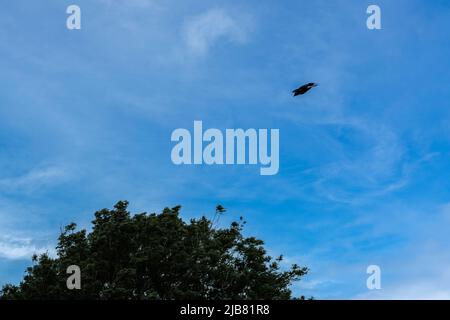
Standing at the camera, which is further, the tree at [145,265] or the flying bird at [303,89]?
the tree at [145,265]

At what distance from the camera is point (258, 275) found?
30797mm

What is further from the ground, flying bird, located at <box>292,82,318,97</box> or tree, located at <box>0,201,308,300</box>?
flying bird, located at <box>292,82,318,97</box>

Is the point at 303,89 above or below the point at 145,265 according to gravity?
above

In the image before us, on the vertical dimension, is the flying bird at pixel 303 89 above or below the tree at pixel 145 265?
above

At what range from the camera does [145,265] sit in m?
27.9

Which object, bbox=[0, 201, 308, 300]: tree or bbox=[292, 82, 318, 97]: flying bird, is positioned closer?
bbox=[292, 82, 318, 97]: flying bird

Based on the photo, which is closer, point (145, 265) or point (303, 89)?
point (303, 89)

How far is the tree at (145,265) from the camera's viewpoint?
27516mm

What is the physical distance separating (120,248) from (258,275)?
25.3ft

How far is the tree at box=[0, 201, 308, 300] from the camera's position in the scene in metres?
27.5
